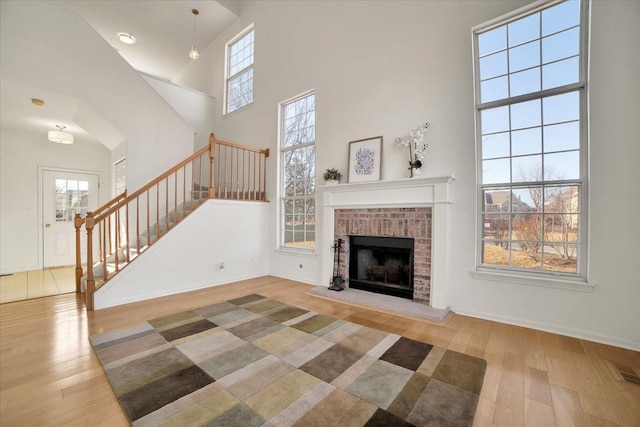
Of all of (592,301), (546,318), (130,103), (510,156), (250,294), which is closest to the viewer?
(592,301)

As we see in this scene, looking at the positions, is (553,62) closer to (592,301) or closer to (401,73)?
(401,73)

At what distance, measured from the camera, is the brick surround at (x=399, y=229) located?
3.31 m

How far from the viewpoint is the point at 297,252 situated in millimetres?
4777

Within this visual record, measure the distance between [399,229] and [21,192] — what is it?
7.80 meters

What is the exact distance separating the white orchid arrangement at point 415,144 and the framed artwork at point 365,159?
0.36 meters

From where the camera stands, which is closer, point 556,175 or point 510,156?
point 556,175

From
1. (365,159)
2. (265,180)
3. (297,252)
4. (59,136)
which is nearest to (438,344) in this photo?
(365,159)

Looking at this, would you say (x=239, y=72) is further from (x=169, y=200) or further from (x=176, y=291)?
(x=176, y=291)

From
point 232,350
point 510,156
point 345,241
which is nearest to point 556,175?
point 510,156

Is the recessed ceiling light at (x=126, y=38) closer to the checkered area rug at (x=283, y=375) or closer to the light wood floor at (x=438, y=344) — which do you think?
the light wood floor at (x=438, y=344)

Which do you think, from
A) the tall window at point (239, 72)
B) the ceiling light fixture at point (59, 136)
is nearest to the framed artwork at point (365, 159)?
the tall window at point (239, 72)

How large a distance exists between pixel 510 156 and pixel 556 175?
45 cm

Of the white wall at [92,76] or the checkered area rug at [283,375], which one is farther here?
the white wall at [92,76]

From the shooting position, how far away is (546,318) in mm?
2678
